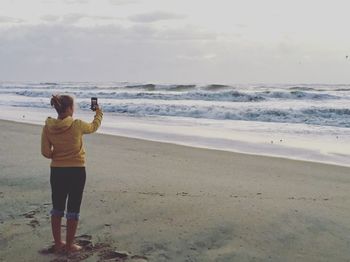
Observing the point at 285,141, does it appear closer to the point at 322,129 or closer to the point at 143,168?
the point at 322,129

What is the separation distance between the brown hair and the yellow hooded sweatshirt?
88 mm

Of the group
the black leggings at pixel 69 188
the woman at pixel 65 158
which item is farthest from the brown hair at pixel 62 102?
the black leggings at pixel 69 188

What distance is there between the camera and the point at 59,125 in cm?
385

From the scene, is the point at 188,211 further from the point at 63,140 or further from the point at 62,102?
the point at 62,102

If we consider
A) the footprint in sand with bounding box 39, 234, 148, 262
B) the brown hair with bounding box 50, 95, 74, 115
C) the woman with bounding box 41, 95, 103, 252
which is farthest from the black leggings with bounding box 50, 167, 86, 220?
the brown hair with bounding box 50, 95, 74, 115

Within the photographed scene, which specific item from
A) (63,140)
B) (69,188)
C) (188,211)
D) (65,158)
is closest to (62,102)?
(63,140)

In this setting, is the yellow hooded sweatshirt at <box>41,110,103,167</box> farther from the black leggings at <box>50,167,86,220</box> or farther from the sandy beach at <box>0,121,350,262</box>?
the sandy beach at <box>0,121,350,262</box>

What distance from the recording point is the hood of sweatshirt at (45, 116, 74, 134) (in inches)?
152

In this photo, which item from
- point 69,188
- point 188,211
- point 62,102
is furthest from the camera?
point 188,211

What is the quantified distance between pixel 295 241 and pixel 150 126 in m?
11.9

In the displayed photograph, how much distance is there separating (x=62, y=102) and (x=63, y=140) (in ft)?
1.05

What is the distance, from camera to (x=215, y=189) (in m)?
5.79

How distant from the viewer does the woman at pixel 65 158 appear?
152 inches

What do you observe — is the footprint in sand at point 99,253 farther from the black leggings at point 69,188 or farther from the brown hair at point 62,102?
the brown hair at point 62,102
